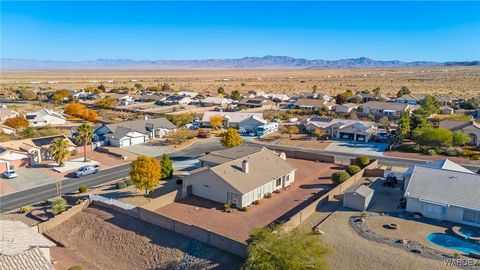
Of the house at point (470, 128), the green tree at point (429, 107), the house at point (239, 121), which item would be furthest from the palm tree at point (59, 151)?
the green tree at point (429, 107)

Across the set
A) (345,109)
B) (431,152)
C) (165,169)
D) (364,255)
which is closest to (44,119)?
(165,169)

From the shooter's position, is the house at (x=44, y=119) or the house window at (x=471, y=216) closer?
the house window at (x=471, y=216)

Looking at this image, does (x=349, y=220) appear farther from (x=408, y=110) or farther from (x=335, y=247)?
(x=408, y=110)

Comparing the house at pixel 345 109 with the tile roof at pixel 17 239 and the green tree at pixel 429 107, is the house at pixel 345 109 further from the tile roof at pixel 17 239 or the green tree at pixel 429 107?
the tile roof at pixel 17 239

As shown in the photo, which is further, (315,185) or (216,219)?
(315,185)

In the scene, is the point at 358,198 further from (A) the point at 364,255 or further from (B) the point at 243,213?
(B) the point at 243,213

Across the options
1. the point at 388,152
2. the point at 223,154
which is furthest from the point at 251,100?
the point at 223,154

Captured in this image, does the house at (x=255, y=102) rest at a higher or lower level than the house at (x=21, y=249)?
higher

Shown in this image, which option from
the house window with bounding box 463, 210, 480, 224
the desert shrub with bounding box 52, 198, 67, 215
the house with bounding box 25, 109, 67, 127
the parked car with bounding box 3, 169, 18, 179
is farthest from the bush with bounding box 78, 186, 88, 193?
the house with bounding box 25, 109, 67, 127
